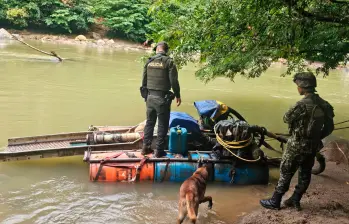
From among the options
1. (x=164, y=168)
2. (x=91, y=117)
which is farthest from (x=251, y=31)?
(x=91, y=117)

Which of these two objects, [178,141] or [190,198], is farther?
[178,141]

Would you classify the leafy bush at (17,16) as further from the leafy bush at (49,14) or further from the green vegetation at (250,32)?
Result: the green vegetation at (250,32)

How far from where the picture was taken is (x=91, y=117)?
1014cm

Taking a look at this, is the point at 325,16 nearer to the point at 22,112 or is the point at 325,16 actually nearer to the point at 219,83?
the point at 22,112

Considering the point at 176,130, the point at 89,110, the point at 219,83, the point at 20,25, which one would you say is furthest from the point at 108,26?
the point at 176,130

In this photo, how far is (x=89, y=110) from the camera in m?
10.9

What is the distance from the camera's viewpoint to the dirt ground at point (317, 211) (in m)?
4.42

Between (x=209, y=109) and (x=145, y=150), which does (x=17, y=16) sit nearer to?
(x=209, y=109)

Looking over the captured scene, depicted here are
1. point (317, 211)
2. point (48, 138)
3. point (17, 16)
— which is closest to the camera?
point (317, 211)

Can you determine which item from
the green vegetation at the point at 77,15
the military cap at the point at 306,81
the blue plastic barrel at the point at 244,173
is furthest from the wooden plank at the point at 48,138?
the green vegetation at the point at 77,15

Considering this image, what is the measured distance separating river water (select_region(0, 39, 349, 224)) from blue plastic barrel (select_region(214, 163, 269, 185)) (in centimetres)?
12

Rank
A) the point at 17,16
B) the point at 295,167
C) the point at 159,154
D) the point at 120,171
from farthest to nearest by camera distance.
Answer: the point at 17,16 < the point at 159,154 < the point at 120,171 < the point at 295,167

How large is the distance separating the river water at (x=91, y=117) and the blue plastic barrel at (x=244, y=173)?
12 centimetres

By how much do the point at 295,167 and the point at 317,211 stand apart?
66 centimetres
